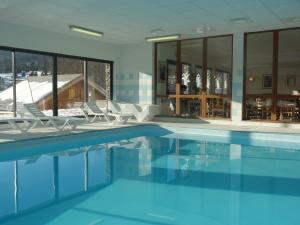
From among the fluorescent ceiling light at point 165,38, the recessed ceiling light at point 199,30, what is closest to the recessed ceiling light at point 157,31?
the fluorescent ceiling light at point 165,38

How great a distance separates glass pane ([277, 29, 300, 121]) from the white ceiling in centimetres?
229

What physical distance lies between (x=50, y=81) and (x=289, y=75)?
500 inches

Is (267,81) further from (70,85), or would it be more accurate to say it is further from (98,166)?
(98,166)

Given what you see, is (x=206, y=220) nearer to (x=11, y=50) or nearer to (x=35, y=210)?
(x=35, y=210)

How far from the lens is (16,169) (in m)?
5.71

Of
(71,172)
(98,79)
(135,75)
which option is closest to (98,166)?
(71,172)

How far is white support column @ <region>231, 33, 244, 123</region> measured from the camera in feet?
33.9

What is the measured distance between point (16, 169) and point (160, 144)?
362 cm

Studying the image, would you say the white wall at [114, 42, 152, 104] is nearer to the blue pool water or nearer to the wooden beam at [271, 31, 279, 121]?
the wooden beam at [271, 31, 279, 121]

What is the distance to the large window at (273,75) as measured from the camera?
32.9 feet

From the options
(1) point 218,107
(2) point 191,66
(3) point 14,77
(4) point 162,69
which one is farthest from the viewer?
(2) point 191,66

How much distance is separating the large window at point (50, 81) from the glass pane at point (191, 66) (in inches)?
111

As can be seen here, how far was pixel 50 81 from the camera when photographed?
10.8m

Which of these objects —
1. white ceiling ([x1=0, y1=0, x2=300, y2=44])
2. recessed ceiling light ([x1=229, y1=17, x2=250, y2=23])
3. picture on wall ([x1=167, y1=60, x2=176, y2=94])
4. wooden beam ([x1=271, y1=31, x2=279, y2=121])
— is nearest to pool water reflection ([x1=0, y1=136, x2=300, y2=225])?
wooden beam ([x1=271, y1=31, x2=279, y2=121])
